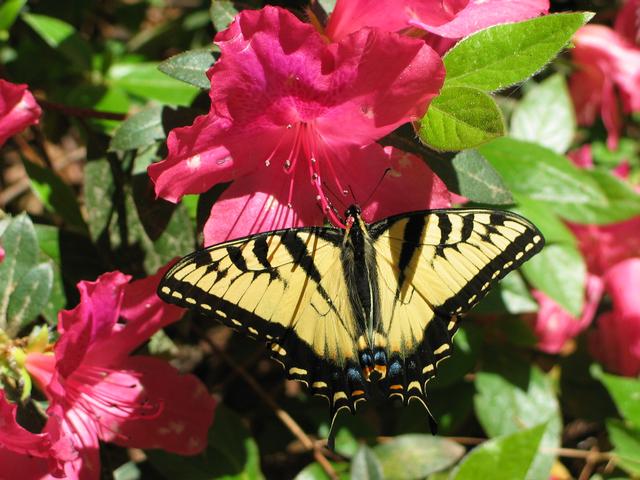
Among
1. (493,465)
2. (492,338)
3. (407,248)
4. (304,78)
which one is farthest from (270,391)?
(304,78)

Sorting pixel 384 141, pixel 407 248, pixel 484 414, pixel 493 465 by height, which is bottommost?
pixel 484 414

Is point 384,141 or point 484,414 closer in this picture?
point 384,141

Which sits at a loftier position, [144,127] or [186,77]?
[186,77]

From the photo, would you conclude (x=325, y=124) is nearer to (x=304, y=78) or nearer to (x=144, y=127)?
(x=304, y=78)

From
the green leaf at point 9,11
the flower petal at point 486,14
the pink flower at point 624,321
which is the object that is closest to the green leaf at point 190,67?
the flower petal at point 486,14

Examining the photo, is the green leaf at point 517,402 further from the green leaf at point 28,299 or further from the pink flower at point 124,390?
the green leaf at point 28,299

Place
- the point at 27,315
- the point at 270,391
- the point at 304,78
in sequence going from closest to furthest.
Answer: the point at 304,78 → the point at 27,315 → the point at 270,391

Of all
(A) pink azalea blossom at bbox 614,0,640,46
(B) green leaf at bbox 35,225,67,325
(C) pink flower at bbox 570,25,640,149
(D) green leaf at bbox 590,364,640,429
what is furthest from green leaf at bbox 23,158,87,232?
(A) pink azalea blossom at bbox 614,0,640,46

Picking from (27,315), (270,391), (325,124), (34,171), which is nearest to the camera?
(325,124)
